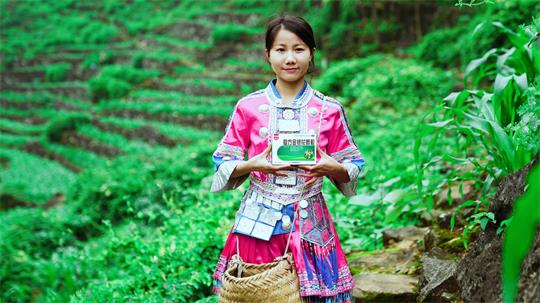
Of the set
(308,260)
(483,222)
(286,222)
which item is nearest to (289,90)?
(286,222)

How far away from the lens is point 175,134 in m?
12.0

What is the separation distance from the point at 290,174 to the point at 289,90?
0.87 feet

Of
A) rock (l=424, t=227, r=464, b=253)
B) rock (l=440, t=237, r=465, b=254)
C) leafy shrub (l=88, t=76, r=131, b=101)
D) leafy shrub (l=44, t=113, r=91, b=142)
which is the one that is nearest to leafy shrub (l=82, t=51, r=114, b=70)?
leafy shrub (l=88, t=76, r=131, b=101)

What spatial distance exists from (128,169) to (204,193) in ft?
13.8

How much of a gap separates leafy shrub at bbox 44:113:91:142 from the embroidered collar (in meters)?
13.0

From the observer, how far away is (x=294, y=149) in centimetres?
164

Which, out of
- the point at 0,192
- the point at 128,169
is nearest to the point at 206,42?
the point at 0,192

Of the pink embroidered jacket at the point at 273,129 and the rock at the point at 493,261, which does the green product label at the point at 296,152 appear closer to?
the pink embroidered jacket at the point at 273,129

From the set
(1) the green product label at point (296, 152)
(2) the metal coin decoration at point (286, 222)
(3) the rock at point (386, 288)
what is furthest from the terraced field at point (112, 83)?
(1) the green product label at point (296, 152)

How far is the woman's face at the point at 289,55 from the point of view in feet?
5.80

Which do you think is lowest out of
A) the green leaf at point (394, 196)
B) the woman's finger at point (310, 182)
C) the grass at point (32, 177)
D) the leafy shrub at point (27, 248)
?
the grass at point (32, 177)

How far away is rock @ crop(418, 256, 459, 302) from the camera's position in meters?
1.94

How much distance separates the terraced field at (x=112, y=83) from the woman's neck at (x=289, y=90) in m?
8.79

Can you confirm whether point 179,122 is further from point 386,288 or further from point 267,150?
point 267,150
